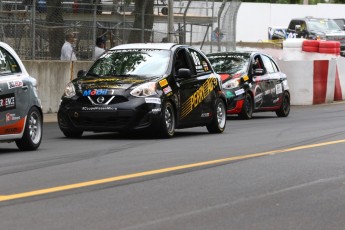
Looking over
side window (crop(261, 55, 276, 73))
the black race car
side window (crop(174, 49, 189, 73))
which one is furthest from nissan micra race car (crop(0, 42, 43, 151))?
side window (crop(261, 55, 276, 73))

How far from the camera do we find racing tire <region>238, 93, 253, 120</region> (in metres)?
23.3

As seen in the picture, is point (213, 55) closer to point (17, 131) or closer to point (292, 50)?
point (17, 131)

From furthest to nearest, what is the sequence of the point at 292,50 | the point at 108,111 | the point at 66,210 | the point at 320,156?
the point at 292,50 → the point at 108,111 → the point at 320,156 → the point at 66,210

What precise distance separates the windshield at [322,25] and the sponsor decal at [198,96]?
30933mm

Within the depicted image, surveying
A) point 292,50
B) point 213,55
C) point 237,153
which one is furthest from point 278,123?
point 292,50

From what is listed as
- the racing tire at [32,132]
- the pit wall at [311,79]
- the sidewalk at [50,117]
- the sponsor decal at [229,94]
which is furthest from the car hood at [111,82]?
the pit wall at [311,79]

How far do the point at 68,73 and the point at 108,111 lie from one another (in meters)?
7.98

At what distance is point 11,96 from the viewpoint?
531 inches

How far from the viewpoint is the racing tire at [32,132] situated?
13.9 meters

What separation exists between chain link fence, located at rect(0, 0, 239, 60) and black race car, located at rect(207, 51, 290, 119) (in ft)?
9.42

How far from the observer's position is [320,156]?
13.3 m

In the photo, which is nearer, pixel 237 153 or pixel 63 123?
pixel 237 153

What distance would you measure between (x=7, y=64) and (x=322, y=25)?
36.8 metres

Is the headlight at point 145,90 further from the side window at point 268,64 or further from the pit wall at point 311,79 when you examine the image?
the pit wall at point 311,79
